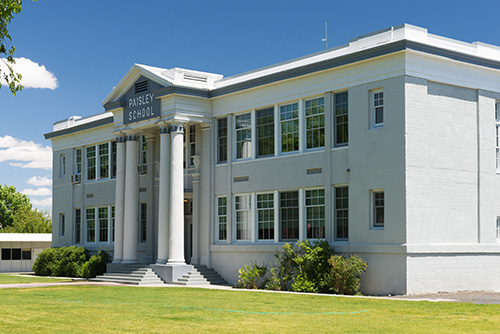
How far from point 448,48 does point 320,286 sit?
379 inches

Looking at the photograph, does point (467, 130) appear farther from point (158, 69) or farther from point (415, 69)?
point (158, 69)

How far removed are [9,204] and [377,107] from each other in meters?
69.4

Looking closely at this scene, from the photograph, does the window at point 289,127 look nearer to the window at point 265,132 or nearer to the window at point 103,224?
the window at point 265,132

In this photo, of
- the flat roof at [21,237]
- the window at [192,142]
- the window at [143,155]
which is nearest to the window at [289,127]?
the window at [192,142]

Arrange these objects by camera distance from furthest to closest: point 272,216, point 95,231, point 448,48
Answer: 1. point 95,231
2. point 272,216
3. point 448,48

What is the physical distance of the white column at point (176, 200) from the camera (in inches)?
1238

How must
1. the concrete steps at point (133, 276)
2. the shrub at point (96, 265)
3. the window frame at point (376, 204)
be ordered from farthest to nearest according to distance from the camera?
the shrub at point (96, 265) < the concrete steps at point (133, 276) < the window frame at point (376, 204)

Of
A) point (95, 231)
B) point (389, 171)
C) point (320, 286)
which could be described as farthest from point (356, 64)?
point (95, 231)

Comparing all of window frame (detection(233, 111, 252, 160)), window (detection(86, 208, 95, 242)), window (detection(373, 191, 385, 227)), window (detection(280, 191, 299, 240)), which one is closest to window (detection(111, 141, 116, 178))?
window (detection(86, 208, 95, 242))

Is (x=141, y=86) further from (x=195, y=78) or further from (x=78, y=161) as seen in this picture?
(x=78, y=161)

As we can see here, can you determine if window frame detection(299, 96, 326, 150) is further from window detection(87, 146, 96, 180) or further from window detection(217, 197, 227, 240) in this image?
window detection(87, 146, 96, 180)

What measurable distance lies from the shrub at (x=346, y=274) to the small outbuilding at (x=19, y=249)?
30499mm

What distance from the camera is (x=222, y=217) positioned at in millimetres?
32562

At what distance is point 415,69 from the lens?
25.0 metres
